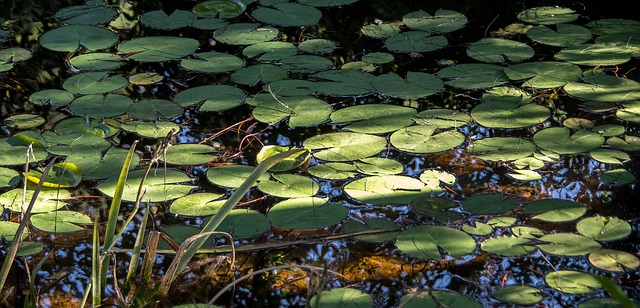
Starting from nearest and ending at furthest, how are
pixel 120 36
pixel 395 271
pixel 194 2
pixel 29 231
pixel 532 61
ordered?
pixel 395 271
pixel 29 231
pixel 532 61
pixel 120 36
pixel 194 2

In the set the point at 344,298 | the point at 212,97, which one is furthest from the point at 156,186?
the point at 344,298

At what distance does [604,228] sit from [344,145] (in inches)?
31.3

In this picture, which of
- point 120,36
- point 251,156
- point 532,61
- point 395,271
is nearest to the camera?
point 395,271

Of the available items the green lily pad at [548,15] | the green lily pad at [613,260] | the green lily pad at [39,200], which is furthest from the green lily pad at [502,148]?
the green lily pad at [39,200]

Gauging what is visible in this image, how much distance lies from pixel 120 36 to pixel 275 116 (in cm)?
97

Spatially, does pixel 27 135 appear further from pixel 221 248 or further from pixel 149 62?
pixel 221 248

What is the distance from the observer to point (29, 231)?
2.09m

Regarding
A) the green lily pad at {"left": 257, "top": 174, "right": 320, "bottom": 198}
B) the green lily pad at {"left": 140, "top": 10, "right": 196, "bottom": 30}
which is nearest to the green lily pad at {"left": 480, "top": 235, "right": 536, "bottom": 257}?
the green lily pad at {"left": 257, "top": 174, "right": 320, "bottom": 198}

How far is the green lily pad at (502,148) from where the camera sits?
91.8 inches

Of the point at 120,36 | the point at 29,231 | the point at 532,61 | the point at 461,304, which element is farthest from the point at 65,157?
the point at 532,61

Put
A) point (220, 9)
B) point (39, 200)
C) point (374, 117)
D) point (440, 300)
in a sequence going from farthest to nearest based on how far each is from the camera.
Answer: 1. point (220, 9)
2. point (374, 117)
3. point (39, 200)
4. point (440, 300)

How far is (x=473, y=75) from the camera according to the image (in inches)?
111

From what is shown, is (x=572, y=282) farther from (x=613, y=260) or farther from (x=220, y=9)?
(x=220, y=9)

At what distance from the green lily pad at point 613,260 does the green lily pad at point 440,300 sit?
33 centimetres
